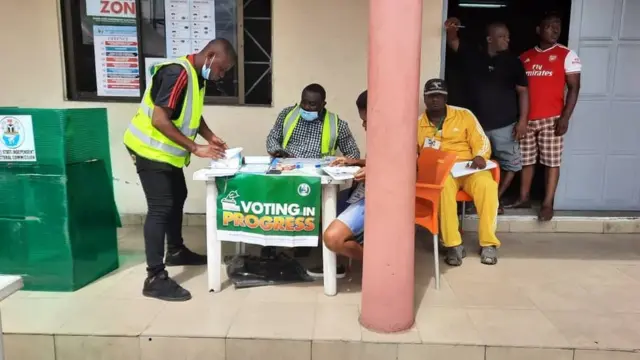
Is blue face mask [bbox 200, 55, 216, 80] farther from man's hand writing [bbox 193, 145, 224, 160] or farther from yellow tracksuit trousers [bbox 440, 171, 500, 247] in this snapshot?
yellow tracksuit trousers [bbox 440, 171, 500, 247]

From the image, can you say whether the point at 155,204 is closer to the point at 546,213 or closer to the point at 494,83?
the point at 494,83

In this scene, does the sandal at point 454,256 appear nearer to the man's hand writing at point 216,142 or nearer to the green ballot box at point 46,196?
the man's hand writing at point 216,142

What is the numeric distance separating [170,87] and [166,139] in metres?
0.33

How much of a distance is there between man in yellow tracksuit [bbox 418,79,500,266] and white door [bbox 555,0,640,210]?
4.46ft

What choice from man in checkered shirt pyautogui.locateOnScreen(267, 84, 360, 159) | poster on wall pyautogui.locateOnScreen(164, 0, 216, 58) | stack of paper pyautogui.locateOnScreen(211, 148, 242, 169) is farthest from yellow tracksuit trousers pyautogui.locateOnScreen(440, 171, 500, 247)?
poster on wall pyautogui.locateOnScreen(164, 0, 216, 58)

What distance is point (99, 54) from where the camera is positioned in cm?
482

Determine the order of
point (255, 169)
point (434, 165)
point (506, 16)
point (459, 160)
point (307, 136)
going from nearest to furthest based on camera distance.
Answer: point (255, 169) < point (434, 165) < point (307, 136) < point (459, 160) < point (506, 16)

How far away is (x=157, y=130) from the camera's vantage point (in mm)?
3320

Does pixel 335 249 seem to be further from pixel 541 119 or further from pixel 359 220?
pixel 541 119

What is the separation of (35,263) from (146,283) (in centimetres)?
73

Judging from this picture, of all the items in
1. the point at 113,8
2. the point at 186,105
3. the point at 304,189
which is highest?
the point at 113,8

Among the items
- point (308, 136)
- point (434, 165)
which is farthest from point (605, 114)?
point (308, 136)

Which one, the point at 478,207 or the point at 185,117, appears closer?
the point at 185,117

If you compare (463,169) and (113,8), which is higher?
(113,8)
